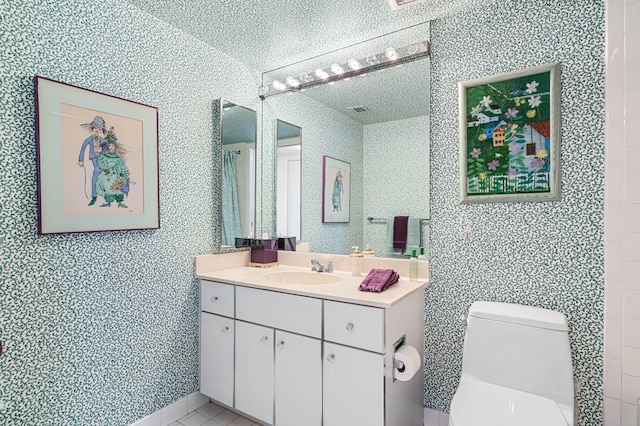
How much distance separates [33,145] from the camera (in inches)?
58.8

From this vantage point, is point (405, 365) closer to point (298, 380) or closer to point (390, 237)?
point (298, 380)

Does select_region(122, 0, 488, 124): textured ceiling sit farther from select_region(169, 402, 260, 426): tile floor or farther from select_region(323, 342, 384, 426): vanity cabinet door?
select_region(169, 402, 260, 426): tile floor

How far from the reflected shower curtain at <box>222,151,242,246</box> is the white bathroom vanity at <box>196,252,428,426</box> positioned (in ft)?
0.79

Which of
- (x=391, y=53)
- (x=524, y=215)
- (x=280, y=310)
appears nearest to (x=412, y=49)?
(x=391, y=53)

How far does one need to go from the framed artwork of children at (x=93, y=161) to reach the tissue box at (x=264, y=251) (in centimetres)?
73

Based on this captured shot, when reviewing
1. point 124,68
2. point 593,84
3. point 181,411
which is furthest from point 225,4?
point 181,411

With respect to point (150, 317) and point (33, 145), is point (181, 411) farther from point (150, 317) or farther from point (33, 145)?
point (33, 145)

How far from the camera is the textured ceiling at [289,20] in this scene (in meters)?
1.83

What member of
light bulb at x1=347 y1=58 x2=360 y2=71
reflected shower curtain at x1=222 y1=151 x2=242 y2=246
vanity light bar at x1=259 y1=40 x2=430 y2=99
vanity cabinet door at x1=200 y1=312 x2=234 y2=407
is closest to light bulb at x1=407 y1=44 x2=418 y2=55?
vanity light bar at x1=259 y1=40 x2=430 y2=99

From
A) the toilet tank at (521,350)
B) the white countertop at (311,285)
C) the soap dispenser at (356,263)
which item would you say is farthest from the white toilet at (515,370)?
the soap dispenser at (356,263)

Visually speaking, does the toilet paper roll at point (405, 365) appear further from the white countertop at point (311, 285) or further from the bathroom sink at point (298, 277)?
the bathroom sink at point (298, 277)

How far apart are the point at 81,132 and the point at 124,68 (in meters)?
0.46

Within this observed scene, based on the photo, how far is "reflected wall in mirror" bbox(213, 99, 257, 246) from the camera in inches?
93.8

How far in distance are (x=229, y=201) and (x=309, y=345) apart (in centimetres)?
121
